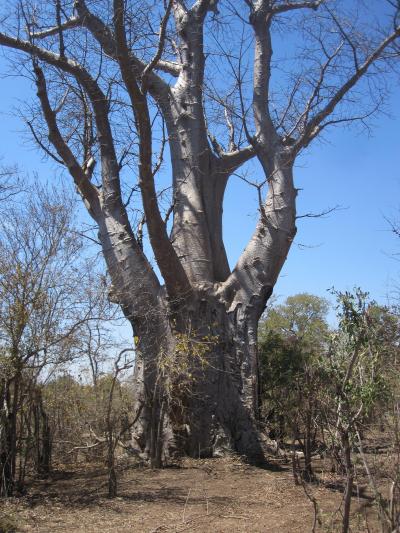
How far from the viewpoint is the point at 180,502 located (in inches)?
219

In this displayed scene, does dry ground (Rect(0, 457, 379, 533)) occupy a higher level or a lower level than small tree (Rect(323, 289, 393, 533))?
lower

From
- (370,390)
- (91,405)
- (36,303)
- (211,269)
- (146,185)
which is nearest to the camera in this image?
(370,390)

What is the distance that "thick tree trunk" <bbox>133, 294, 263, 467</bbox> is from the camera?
719 centimetres

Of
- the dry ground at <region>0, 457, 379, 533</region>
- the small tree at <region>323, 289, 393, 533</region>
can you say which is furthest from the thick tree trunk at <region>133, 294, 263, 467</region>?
the small tree at <region>323, 289, 393, 533</region>

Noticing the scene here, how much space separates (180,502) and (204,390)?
6.57ft

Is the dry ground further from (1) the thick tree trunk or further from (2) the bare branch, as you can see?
(2) the bare branch

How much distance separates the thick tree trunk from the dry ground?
1.17 ft

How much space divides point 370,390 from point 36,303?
124 inches

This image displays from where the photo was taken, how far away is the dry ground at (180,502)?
4.89m

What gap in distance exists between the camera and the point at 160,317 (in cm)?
760

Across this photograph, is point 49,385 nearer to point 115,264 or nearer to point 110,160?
point 115,264

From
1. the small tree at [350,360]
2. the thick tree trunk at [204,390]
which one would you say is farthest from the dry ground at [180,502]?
the small tree at [350,360]

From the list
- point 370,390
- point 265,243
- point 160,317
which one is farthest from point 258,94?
point 370,390

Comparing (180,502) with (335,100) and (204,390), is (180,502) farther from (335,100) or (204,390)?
(335,100)
